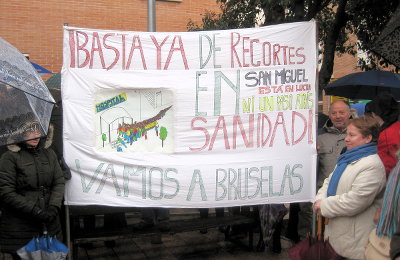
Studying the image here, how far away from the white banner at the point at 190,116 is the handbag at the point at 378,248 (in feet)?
4.78

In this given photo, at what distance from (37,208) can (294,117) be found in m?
2.33

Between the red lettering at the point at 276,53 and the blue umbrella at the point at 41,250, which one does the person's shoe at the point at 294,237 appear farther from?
the blue umbrella at the point at 41,250

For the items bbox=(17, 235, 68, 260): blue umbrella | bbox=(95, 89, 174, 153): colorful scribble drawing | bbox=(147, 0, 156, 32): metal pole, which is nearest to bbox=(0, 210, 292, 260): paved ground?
bbox=(17, 235, 68, 260): blue umbrella

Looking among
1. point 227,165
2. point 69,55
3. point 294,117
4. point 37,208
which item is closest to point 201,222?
point 227,165

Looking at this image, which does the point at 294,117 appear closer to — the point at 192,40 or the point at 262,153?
the point at 262,153

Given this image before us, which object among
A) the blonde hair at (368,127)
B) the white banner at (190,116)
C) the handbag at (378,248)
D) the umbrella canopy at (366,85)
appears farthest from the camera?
the umbrella canopy at (366,85)

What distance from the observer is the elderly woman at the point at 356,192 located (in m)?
2.92

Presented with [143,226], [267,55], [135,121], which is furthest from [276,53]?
[143,226]

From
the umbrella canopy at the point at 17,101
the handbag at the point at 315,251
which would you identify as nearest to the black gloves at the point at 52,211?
the umbrella canopy at the point at 17,101

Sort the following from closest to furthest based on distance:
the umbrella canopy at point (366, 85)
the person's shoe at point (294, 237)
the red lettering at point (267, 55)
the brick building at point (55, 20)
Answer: the red lettering at point (267, 55) < the person's shoe at point (294, 237) < the umbrella canopy at point (366, 85) < the brick building at point (55, 20)

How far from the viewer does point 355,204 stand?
2.93 m

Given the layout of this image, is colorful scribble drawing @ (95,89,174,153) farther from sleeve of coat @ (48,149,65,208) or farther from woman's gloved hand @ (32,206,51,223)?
woman's gloved hand @ (32,206,51,223)

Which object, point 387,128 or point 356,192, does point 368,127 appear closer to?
point 387,128

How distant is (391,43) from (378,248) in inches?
59.9
